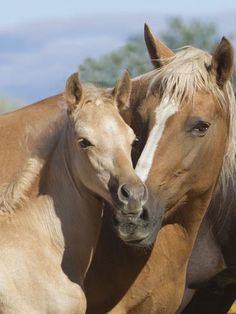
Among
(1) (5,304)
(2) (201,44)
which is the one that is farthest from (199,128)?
(2) (201,44)

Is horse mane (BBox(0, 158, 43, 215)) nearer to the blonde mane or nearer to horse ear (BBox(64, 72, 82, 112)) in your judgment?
horse ear (BBox(64, 72, 82, 112))

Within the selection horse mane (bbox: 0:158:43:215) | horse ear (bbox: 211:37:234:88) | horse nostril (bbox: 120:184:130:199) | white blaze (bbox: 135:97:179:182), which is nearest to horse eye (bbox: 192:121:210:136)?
white blaze (bbox: 135:97:179:182)

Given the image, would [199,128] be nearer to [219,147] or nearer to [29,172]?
[219,147]

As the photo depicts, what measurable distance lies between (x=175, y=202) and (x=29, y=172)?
92 cm

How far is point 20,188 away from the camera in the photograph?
5832mm

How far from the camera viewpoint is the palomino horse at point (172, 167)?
6.07 m

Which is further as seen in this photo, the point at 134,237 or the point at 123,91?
the point at 123,91

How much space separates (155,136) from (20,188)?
87 cm

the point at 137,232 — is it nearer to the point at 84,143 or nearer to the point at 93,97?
the point at 84,143

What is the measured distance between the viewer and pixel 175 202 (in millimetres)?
6176

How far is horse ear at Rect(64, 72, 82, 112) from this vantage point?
19.0 ft

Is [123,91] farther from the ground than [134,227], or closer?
farther from the ground

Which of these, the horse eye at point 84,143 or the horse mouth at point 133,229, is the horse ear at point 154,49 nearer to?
the horse eye at point 84,143

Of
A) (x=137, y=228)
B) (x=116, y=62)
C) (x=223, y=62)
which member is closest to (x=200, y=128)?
(x=223, y=62)
